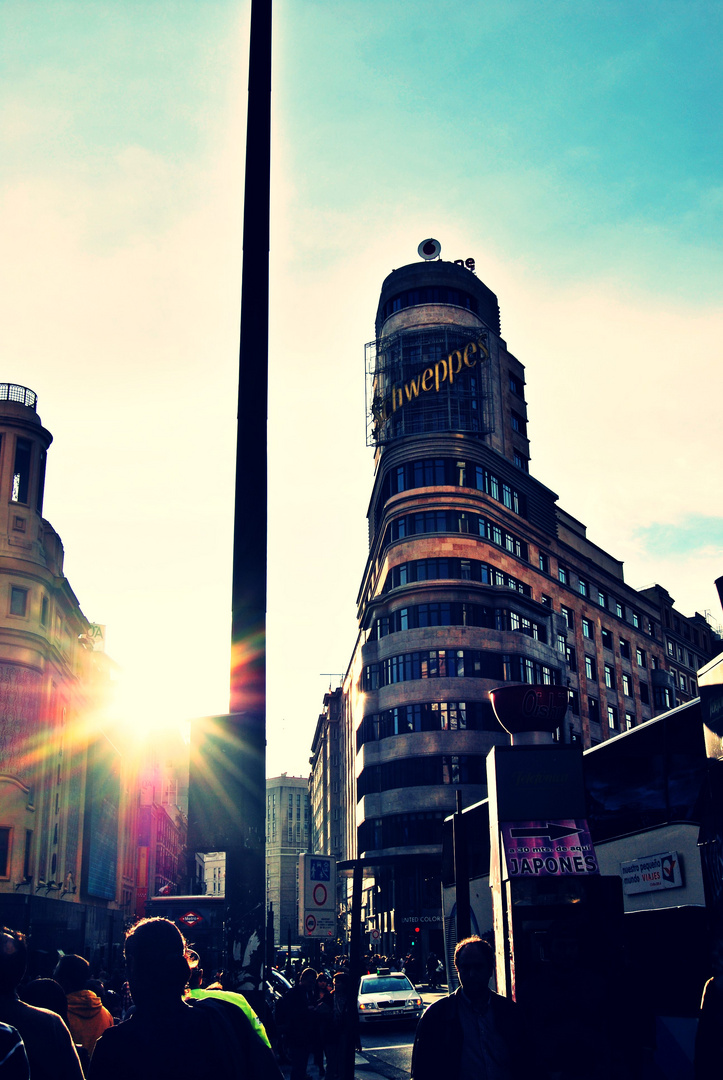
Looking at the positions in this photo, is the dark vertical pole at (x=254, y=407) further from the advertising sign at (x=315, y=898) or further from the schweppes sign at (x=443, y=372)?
the schweppes sign at (x=443, y=372)

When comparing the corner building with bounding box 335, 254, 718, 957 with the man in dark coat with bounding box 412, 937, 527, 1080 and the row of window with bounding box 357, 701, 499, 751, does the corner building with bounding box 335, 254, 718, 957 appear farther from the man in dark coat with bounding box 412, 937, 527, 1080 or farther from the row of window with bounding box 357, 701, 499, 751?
the man in dark coat with bounding box 412, 937, 527, 1080

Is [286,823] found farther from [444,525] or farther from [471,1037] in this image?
[471,1037]

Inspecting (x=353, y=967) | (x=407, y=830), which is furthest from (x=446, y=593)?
(x=353, y=967)

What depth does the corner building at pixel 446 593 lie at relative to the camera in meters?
56.4

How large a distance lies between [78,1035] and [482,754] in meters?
50.4

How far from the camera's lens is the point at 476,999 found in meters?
4.98

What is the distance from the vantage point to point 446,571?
5888 cm

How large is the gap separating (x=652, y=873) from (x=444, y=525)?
142ft

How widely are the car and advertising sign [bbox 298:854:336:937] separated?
10.9 meters

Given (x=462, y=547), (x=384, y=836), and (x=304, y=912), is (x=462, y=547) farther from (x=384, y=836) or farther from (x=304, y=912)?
(x=304, y=912)

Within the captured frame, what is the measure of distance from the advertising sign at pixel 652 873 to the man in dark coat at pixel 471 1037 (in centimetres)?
1194

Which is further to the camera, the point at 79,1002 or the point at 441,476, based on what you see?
the point at 441,476

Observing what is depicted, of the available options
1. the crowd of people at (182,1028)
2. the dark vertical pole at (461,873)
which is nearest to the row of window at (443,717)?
the dark vertical pole at (461,873)

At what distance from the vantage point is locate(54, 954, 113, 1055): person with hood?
688cm
